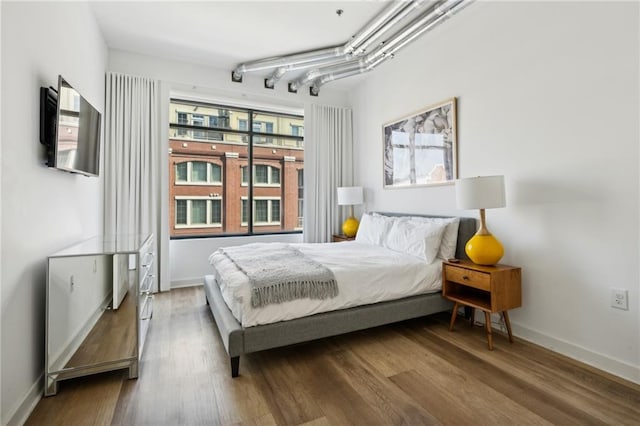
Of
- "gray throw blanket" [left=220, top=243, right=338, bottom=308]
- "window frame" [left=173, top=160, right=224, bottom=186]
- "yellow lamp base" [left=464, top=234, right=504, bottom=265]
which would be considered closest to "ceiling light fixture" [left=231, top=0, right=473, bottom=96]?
"window frame" [left=173, top=160, right=224, bottom=186]

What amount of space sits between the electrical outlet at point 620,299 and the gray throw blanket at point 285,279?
1.88 metres

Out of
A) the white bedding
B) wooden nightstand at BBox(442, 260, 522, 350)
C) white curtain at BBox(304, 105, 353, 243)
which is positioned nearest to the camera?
the white bedding

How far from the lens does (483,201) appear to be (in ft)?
8.01

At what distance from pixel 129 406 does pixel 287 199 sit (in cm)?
407

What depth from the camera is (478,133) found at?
2979mm

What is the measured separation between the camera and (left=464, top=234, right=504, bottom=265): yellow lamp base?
8.17ft

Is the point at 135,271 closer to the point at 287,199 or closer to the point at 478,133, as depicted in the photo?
the point at 478,133

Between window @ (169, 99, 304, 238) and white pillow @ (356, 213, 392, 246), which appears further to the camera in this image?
window @ (169, 99, 304, 238)

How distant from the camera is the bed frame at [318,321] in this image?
2.03m

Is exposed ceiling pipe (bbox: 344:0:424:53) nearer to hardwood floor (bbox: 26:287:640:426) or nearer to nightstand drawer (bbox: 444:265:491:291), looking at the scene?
nightstand drawer (bbox: 444:265:491:291)

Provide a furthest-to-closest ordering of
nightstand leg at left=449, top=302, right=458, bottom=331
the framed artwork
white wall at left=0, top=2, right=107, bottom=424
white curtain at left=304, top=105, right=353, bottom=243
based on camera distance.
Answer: white curtain at left=304, top=105, right=353, bottom=243
the framed artwork
nightstand leg at left=449, top=302, right=458, bottom=331
white wall at left=0, top=2, right=107, bottom=424

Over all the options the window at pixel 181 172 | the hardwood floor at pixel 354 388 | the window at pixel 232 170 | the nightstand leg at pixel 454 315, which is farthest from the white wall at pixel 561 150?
the window at pixel 181 172

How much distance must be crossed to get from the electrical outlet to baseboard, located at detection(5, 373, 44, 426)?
3571 mm

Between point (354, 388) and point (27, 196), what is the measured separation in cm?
222
